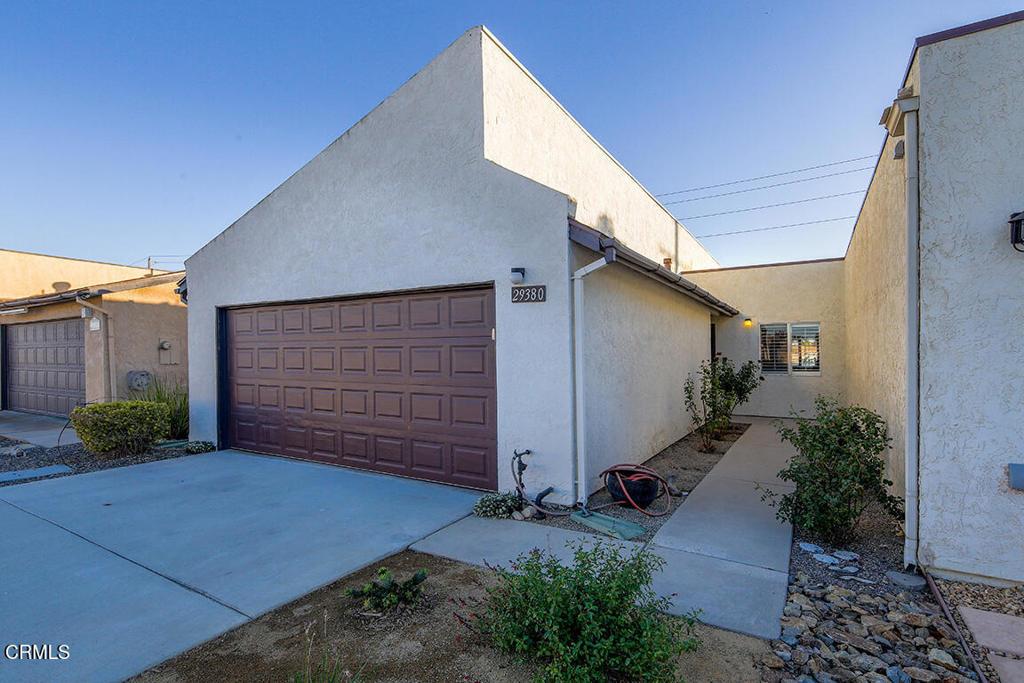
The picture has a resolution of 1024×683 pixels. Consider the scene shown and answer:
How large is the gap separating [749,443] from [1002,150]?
6581 millimetres

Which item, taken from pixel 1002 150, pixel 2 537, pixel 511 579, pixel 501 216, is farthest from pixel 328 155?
pixel 1002 150

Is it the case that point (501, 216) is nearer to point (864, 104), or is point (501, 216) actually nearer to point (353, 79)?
point (353, 79)

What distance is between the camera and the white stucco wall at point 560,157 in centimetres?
611

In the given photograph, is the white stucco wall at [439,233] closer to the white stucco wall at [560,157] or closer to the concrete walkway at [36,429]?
the white stucco wall at [560,157]

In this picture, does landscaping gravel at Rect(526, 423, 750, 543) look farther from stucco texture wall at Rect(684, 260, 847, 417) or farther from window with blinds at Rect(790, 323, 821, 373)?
window with blinds at Rect(790, 323, 821, 373)

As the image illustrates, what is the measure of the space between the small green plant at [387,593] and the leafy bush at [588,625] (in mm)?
586

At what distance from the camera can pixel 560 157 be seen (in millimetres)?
8297

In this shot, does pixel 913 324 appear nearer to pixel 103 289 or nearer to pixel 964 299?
pixel 964 299

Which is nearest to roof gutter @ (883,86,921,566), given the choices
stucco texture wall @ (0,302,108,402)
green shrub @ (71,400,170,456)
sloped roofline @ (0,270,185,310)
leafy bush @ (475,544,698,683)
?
leafy bush @ (475,544,698,683)

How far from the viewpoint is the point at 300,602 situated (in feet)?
10.6

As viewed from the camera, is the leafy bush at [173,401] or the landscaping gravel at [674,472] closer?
the landscaping gravel at [674,472]

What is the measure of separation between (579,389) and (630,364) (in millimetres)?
1830

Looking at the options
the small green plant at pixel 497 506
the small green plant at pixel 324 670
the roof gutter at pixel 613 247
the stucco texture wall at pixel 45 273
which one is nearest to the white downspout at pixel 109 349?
the stucco texture wall at pixel 45 273

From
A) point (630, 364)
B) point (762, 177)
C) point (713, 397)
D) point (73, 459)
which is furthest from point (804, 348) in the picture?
point (73, 459)
